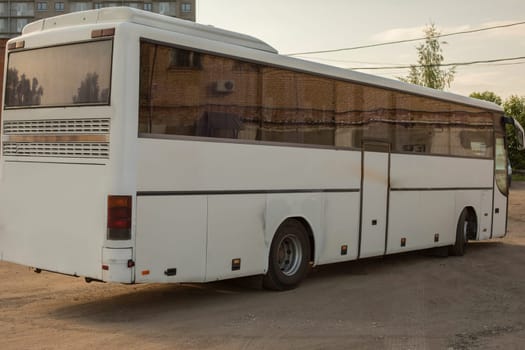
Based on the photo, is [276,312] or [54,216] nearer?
[54,216]

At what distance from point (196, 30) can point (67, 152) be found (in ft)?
7.26

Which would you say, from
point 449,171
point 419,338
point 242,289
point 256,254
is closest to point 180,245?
point 256,254

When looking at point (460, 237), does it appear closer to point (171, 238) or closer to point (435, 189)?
point (435, 189)

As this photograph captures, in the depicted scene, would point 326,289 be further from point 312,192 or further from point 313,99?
point 313,99

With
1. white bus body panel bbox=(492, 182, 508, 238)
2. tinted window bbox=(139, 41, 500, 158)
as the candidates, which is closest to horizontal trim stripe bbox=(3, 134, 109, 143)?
tinted window bbox=(139, 41, 500, 158)

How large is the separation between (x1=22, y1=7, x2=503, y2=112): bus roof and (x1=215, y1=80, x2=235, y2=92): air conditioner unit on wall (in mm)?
546

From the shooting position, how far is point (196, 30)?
964 cm

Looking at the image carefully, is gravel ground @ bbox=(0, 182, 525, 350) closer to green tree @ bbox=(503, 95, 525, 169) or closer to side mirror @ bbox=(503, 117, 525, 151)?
side mirror @ bbox=(503, 117, 525, 151)

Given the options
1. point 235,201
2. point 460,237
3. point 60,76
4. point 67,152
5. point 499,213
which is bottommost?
point 460,237

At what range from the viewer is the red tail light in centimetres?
843

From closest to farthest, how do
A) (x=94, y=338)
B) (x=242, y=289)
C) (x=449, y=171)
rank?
(x=94, y=338) < (x=242, y=289) < (x=449, y=171)

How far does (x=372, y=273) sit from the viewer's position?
517 inches

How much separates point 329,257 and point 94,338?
15.9ft

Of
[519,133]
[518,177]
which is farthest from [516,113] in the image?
[519,133]
